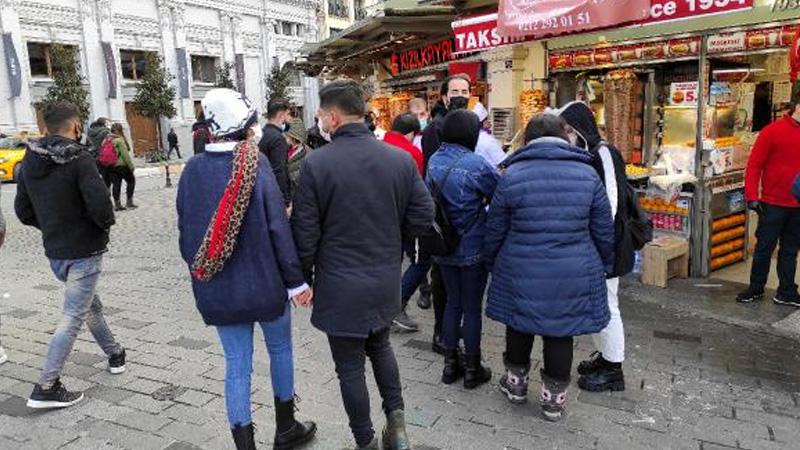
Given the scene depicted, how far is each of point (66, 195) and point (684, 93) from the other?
5476mm

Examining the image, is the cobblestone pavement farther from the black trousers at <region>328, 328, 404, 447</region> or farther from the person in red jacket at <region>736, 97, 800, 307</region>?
the person in red jacket at <region>736, 97, 800, 307</region>

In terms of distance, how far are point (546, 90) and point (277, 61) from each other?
32427 millimetres

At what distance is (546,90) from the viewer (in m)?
7.56

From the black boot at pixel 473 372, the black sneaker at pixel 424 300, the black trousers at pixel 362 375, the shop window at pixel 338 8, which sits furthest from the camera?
the shop window at pixel 338 8

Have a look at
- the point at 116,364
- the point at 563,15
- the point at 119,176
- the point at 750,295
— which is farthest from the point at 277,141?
the point at 119,176

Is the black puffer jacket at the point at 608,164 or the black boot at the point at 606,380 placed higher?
the black puffer jacket at the point at 608,164

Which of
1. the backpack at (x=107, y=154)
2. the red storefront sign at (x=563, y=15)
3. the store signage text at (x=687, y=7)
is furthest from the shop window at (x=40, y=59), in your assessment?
the store signage text at (x=687, y=7)

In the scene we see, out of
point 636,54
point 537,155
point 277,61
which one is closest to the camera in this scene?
point 537,155

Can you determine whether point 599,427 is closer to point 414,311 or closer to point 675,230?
point 414,311

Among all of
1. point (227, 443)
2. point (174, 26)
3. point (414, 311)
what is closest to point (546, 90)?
point (414, 311)

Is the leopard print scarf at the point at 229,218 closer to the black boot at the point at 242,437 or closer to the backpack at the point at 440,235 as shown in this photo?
the black boot at the point at 242,437

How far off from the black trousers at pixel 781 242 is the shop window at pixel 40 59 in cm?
2780

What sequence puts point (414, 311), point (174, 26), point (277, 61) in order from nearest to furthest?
1. point (414, 311)
2. point (174, 26)
3. point (277, 61)

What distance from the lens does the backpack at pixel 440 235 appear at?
3535mm
